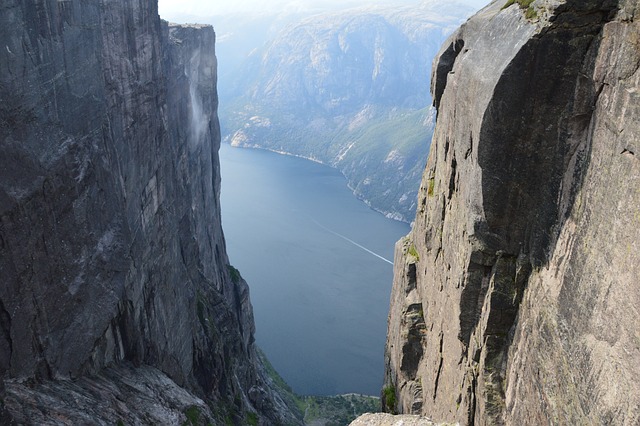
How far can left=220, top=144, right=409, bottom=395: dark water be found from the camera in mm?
98188

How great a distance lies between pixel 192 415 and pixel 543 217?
81.4 ft

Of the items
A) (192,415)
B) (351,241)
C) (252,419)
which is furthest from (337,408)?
(351,241)

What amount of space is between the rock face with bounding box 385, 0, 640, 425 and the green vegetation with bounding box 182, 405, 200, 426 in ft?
50.4

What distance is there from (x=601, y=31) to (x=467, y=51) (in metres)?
7.08

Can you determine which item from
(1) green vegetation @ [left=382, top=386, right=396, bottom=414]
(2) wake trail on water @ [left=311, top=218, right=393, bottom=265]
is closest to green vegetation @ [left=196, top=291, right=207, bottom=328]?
(1) green vegetation @ [left=382, top=386, right=396, bottom=414]

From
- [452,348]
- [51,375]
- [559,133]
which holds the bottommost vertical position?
[51,375]

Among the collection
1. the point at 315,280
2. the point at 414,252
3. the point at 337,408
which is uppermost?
the point at 414,252

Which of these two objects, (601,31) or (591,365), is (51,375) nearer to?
(591,365)

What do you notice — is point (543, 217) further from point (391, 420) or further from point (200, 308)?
point (200, 308)

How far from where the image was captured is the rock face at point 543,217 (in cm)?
1291

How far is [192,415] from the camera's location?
3325 centimetres

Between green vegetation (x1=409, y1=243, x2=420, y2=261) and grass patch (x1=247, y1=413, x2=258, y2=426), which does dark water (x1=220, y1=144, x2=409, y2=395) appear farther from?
green vegetation (x1=409, y1=243, x2=420, y2=261)

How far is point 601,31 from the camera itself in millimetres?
14789

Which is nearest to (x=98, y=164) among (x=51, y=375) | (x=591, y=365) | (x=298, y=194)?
(x=51, y=375)
